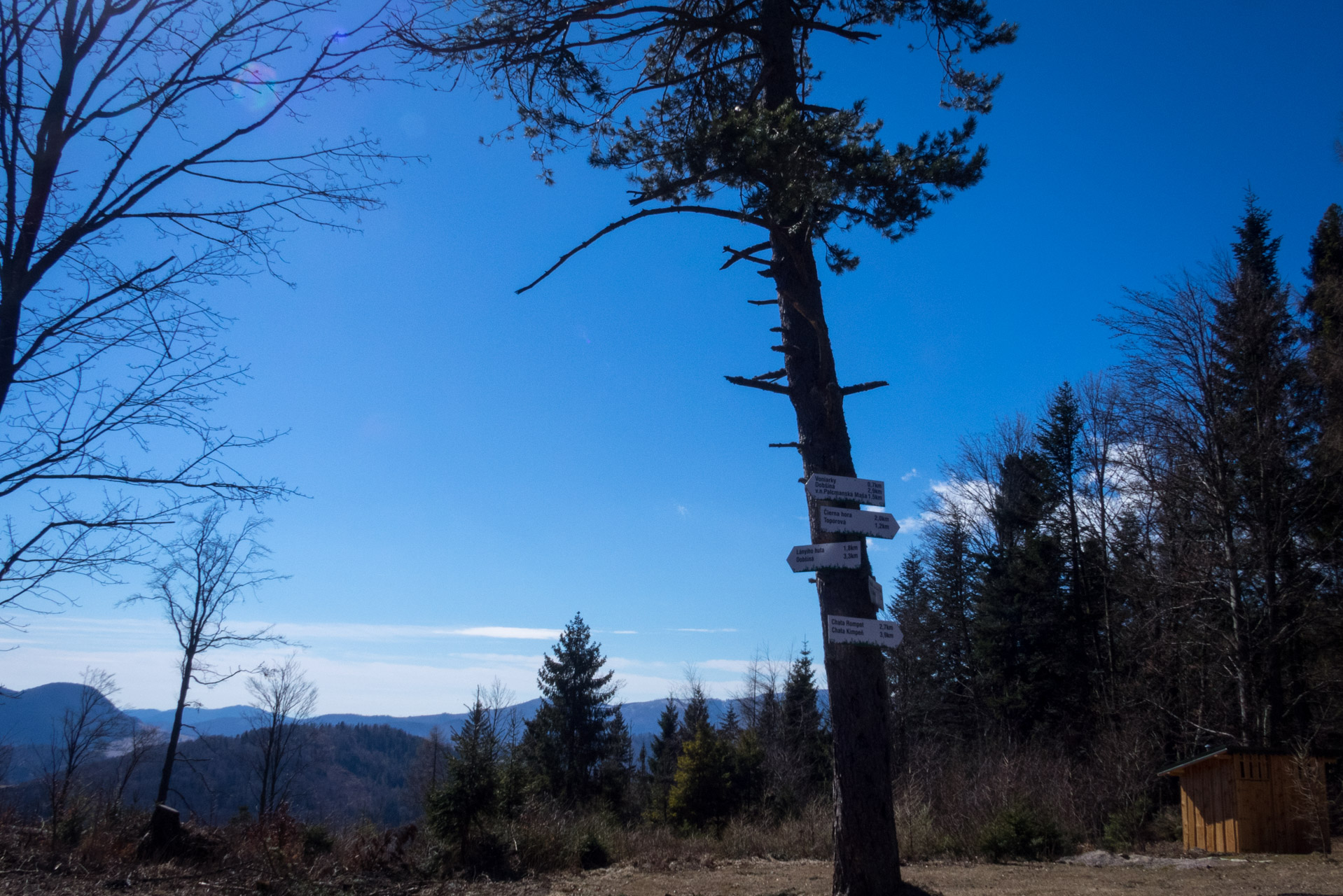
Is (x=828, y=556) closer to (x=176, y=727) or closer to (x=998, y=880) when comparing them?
(x=998, y=880)

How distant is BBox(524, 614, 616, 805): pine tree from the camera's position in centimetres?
3644

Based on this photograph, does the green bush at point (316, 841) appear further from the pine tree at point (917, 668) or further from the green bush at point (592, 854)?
the pine tree at point (917, 668)

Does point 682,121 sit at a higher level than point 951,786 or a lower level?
higher

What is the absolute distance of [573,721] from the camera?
37.8m

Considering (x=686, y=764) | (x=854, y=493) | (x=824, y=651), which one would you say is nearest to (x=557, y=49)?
(x=854, y=493)

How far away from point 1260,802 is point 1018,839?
172 inches

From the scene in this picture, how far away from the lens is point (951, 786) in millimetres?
16141

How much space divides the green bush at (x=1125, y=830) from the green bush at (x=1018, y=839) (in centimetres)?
202

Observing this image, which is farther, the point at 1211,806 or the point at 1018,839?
the point at 1211,806

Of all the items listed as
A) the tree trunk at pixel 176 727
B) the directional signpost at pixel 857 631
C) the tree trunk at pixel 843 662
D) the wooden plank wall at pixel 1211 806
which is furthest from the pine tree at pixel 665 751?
the directional signpost at pixel 857 631

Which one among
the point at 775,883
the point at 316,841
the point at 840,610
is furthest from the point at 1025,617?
the point at 840,610

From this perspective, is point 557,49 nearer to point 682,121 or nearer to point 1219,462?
point 682,121

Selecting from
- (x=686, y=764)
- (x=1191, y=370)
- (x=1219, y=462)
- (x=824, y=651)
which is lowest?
(x=686, y=764)

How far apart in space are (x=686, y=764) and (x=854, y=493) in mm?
22361
